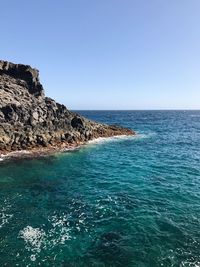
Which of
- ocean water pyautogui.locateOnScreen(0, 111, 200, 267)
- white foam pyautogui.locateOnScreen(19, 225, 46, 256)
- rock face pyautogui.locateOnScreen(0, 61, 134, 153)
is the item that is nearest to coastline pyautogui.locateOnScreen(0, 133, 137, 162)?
rock face pyautogui.locateOnScreen(0, 61, 134, 153)

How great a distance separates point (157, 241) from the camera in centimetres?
2152

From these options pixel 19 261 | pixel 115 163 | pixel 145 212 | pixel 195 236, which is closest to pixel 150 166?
pixel 115 163

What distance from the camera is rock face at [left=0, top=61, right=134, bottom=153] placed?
5572cm

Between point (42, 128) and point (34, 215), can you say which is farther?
point (42, 128)

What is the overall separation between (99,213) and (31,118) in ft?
127

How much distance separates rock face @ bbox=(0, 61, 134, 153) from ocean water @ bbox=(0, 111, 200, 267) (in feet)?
33.6

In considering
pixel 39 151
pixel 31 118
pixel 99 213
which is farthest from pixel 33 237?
pixel 31 118

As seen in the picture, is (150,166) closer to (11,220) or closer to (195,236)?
(195,236)

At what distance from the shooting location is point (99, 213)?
26.8 metres

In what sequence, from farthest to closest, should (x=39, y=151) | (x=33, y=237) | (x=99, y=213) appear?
(x=39, y=151) < (x=99, y=213) < (x=33, y=237)

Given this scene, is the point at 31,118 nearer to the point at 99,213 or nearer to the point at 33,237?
the point at 99,213

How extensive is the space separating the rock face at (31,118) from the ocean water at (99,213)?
33.6ft

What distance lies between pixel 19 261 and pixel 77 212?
870 cm

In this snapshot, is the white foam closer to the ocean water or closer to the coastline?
the ocean water
